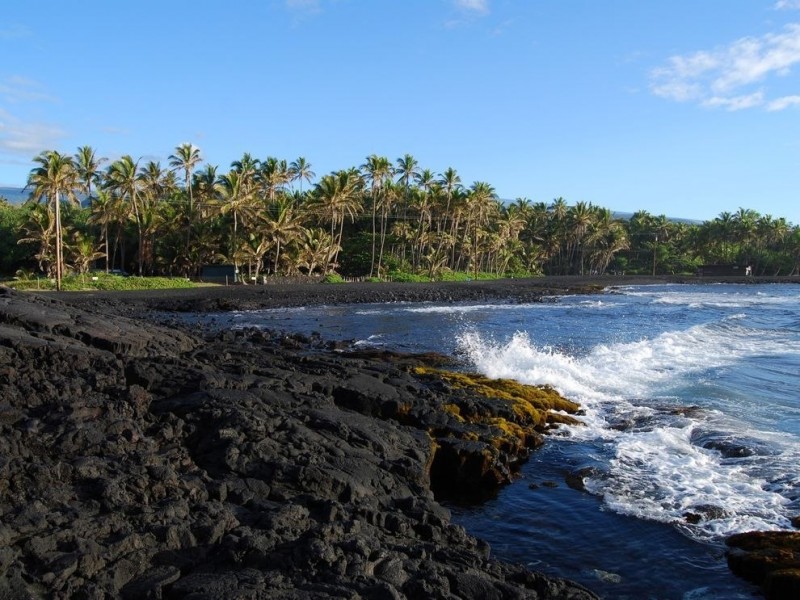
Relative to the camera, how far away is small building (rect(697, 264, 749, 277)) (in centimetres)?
10450

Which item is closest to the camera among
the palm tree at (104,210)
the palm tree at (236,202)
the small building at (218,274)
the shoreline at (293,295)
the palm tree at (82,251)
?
A: the shoreline at (293,295)

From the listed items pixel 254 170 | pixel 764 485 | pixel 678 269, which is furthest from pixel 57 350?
pixel 678 269

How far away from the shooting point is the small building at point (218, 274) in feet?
189

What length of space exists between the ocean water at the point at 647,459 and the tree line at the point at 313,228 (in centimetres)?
3171

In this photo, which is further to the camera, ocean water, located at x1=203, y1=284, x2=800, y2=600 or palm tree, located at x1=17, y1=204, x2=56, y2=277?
palm tree, located at x1=17, y1=204, x2=56, y2=277

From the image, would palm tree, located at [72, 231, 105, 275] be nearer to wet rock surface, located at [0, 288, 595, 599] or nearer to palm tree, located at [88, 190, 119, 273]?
palm tree, located at [88, 190, 119, 273]

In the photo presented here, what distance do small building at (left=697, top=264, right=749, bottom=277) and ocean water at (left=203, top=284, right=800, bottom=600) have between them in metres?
82.5

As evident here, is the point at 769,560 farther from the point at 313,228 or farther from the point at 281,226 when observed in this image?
the point at 313,228

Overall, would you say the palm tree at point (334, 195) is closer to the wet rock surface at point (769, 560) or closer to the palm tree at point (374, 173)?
the palm tree at point (374, 173)

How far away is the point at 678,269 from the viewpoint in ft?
371

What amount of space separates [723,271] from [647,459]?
105 meters

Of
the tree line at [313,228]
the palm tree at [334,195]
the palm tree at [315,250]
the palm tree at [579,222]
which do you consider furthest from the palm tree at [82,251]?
the palm tree at [579,222]

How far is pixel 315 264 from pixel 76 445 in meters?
57.9

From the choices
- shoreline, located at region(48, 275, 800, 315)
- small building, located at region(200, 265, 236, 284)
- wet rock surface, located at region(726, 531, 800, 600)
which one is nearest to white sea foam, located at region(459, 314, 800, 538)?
wet rock surface, located at region(726, 531, 800, 600)
